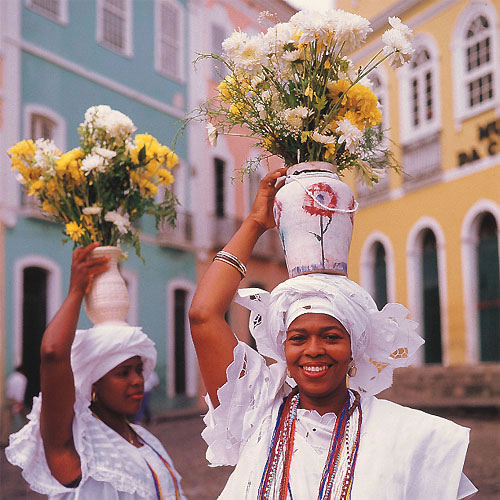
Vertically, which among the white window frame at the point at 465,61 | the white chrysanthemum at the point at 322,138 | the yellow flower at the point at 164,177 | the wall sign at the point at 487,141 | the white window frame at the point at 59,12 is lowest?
the white chrysanthemum at the point at 322,138

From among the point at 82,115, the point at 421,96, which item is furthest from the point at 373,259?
the point at 82,115

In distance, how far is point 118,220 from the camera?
3.85 m

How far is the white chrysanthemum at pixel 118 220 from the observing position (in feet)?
12.6

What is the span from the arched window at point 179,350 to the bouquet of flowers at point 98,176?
40.1ft

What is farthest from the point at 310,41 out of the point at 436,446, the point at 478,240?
the point at 478,240

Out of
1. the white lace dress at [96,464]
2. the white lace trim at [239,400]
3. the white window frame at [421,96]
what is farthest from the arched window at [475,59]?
the white lace trim at [239,400]

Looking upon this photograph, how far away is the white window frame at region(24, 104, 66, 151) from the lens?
42.9 ft

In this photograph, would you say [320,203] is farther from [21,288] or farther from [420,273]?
[420,273]

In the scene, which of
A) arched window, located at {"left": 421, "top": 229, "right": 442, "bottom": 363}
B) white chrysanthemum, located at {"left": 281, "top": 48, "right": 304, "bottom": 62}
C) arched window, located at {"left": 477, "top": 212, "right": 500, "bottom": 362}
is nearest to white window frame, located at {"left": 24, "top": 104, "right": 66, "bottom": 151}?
arched window, located at {"left": 421, "top": 229, "right": 442, "bottom": 363}

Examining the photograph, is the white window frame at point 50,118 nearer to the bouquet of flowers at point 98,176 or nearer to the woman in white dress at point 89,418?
the bouquet of flowers at point 98,176

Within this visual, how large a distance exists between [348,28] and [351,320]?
924 mm

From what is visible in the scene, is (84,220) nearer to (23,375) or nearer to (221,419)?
(221,419)

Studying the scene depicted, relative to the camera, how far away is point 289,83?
8.73 ft

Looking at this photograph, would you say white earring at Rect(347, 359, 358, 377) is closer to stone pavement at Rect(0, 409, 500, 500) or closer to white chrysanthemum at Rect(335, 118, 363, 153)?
white chrysanthemum at Rect(335, 118, 363, 153)
